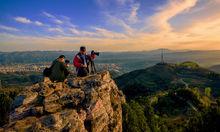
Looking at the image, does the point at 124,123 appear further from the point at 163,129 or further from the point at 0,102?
the point at 0,102

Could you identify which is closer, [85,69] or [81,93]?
[81,93]

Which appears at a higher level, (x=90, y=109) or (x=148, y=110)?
(x=90, y=109)

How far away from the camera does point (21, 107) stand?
880 inches

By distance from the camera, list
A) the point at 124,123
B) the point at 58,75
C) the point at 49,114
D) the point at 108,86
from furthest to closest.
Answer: the point at 124,123 → the point at 108,86 → the point at 58,75 → the point at 49,114

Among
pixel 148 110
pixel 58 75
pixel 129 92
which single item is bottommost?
pixel 129 92

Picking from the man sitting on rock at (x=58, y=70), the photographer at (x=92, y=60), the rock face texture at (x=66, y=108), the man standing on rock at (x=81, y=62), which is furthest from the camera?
the photographer at (x=92, y=60)

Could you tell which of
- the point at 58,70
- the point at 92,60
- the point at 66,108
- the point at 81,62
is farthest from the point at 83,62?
the point at 66,108

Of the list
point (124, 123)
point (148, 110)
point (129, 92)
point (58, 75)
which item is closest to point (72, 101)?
point (58, 75)

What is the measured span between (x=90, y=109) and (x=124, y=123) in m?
29.7

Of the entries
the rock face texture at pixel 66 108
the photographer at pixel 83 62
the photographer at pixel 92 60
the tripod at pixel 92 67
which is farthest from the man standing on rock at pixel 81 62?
the rock face texture at pixel 66 108

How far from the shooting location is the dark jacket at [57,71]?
25562 mm

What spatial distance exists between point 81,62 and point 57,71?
133 inches

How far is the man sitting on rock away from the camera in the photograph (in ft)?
83.9

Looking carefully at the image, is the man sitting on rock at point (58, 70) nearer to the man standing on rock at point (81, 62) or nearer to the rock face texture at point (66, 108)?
the rock face texture at point (66, 108)
